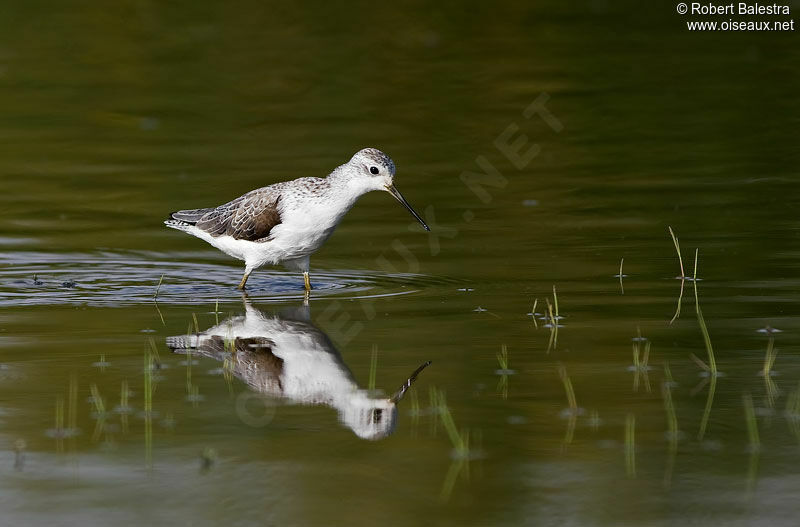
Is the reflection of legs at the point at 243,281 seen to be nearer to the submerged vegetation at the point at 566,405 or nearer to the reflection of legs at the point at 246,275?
the reflection of legs at the point at 246,275

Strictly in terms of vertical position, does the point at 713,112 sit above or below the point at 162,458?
above

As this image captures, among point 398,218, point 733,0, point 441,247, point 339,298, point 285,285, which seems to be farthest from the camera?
point 733,0

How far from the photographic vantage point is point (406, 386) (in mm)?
9562

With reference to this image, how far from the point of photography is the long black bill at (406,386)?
30.4 ft

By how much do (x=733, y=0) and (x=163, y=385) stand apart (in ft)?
86.4

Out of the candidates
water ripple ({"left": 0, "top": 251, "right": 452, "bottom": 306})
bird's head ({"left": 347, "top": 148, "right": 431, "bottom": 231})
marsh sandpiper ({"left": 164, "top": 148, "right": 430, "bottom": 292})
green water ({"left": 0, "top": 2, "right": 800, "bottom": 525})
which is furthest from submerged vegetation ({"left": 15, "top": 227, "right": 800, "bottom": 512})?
bird's head ({"left": 347, "top": 148, "right": 431, "bottom": 231})

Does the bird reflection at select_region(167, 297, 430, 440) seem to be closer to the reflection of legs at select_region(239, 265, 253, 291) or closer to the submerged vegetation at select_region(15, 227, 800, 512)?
the submerged vegetation at select_region(15, 227, 800, 512)

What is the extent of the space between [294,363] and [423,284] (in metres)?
3.39

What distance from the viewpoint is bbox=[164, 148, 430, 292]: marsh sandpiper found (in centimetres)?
1364

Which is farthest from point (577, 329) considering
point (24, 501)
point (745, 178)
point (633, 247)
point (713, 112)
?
point (713, 112)

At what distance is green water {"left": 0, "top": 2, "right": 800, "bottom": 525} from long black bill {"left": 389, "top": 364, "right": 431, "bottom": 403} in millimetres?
85

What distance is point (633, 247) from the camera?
14.8m

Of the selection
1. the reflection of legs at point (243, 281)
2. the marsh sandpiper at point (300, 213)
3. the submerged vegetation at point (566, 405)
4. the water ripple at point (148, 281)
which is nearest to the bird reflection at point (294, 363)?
the submerged vegetation at point (566, 405)

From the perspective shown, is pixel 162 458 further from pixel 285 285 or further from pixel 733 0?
pixel 733 0
